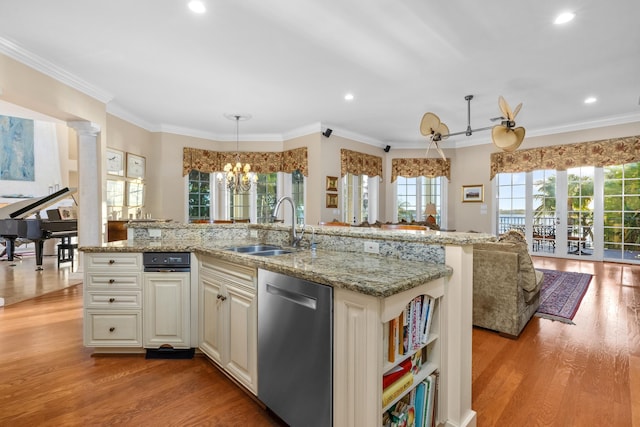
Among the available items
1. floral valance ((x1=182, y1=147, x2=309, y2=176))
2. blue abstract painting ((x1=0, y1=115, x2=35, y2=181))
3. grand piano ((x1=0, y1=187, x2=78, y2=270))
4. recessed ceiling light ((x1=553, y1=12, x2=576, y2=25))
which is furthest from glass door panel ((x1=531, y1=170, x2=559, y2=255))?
blue abstract painting ((x1=0, y1=115, x2=35, y2=181))

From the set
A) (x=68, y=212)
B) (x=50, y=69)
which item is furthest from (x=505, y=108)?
(x=68, y=212)

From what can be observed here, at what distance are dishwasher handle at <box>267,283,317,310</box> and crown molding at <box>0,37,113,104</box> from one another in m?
4.00

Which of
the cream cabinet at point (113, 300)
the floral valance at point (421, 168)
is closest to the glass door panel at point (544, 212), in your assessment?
the floral valance at point (421, 168)

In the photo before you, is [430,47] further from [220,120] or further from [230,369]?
[220,120]

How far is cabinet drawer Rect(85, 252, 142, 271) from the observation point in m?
2.33

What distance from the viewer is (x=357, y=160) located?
709 cm

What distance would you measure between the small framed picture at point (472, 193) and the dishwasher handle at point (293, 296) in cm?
718

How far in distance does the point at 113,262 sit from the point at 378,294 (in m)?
2.12

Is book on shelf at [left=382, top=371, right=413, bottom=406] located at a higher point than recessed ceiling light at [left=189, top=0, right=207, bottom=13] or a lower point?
lower

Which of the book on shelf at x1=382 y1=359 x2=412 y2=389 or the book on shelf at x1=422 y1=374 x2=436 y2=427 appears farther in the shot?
the book on shelf at x1=422 y1=374 x2=436 y2=427

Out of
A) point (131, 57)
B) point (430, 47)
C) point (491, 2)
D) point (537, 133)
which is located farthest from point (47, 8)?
point (537, 133)

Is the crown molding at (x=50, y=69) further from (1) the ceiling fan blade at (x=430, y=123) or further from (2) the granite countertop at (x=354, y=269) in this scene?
(1) the ceiling fan blade at (x=430, y=123)

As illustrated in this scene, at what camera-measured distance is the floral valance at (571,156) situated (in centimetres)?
572

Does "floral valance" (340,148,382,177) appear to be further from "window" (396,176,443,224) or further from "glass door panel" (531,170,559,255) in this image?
"glass door panel" (531,170,559,255)
